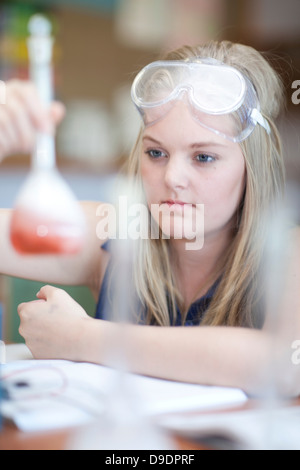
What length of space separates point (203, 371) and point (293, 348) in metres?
0.07

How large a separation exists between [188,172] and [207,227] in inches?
2.3

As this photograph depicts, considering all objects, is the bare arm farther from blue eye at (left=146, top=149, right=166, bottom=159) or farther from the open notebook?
blue eye at (left=146, top=149, right=166, bottom=159)

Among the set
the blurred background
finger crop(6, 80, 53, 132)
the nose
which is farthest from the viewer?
the blurred background

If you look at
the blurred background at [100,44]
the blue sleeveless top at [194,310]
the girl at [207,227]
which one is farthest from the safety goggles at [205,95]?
the blurred background at [100,44]

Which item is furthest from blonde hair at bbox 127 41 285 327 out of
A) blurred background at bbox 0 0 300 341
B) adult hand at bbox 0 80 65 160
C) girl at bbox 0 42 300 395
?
blurred background at bbox 0 0 300 341

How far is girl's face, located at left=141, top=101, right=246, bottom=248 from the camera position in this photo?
0.46 metres

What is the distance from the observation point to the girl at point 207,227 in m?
0.47

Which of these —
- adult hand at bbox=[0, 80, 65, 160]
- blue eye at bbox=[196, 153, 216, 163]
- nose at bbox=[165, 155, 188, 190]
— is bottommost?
adult hand at bbox=[0, 80, 65, 160]

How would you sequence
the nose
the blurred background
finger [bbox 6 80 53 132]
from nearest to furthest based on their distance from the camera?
finger [bbox 6 80 53 132] < the nose < the blurred background

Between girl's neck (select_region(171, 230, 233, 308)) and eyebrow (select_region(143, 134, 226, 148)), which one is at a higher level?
eyebrow (select_region(143, 134, 226, 148))

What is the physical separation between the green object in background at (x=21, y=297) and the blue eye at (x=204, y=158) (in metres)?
0.15
